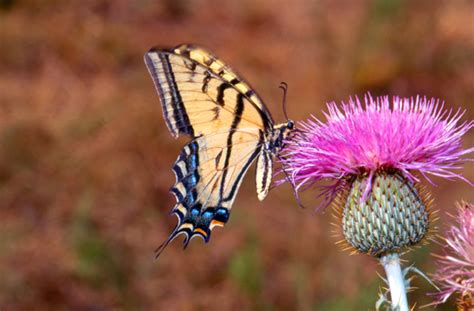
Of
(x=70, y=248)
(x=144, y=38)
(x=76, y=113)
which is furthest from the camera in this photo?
(x=144, y=38)

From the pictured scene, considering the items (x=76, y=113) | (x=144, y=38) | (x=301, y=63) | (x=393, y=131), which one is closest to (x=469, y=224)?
(x=393, y=131)

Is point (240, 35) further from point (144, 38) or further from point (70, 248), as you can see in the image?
point (70, 248)

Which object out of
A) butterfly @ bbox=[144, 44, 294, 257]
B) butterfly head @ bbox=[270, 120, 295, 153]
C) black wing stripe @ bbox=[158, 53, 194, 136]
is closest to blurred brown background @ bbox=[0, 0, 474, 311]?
butterfly @ bbox=[144, 44, 294, 257]

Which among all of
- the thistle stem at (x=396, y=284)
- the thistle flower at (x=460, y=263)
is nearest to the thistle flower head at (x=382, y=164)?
the thistle stem at (x=396, y=284)

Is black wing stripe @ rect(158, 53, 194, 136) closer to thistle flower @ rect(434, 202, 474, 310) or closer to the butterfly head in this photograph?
the butterfly head

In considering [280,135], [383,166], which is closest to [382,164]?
[383,166]

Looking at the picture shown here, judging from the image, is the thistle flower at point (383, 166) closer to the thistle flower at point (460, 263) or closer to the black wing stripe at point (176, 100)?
the thistle flower at point (460, 263)
